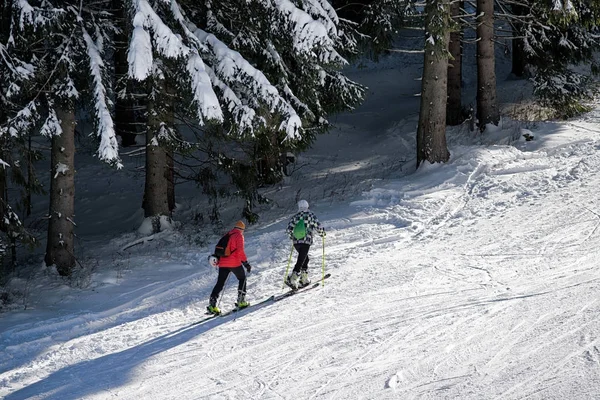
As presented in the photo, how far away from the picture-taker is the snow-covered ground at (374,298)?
8.24 m

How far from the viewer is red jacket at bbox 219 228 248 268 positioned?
11.1 m

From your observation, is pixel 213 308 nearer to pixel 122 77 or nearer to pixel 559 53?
pixel 122 77

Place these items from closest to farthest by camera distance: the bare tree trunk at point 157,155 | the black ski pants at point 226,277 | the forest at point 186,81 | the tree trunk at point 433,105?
1. the black ski pants at point 226,277
2. the forest at point 186,81
3. the bare tree trunk at point 157,155
4. the tree trunk at point 433,105

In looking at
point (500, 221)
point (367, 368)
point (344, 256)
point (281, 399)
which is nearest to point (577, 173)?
point (500, 221)

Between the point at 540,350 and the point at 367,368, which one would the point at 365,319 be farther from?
the point at 540,350

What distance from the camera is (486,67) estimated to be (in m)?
19.2

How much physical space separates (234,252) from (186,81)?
3.92m

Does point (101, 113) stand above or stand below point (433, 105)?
above

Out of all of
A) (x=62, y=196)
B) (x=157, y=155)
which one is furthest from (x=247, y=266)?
(x=157, y=155)

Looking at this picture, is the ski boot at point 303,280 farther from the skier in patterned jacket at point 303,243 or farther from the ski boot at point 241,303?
the ski boot at point 241,303

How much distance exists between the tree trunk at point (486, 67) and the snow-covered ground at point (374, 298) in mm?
568

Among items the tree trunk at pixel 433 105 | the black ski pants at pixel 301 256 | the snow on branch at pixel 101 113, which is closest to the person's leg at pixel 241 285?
the black ski pants at pixel 301 256

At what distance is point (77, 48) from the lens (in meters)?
13.0

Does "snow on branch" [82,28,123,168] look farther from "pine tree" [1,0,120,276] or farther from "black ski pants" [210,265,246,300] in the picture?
"black ski pants" [210,265,246,300]
